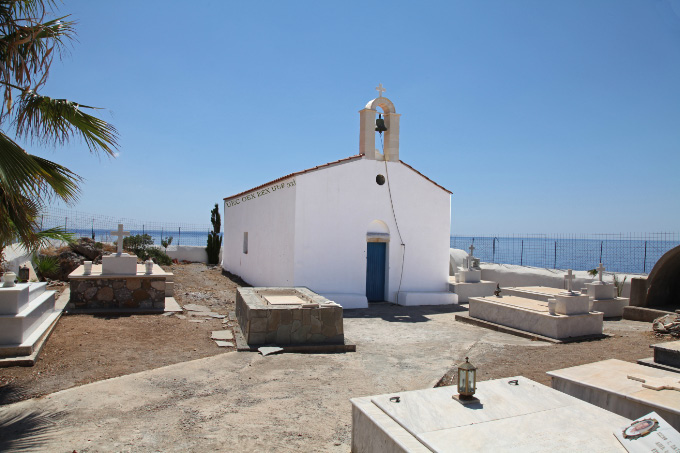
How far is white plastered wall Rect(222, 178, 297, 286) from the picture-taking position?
1469 centimetres

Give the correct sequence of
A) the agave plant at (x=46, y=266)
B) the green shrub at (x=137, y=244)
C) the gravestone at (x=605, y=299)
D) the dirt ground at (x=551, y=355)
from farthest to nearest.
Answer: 1. the green shrub at (x=137, y=244)
2. the agave plant at (x=46, y=266)
3. the gravestone at (x=605, y=299)
4. the dirt ground at (x=551, y=355)

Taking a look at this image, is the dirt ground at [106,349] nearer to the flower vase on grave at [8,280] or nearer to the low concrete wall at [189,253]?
the flower vase on grave at [8,280]

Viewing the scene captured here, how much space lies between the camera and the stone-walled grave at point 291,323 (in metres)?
8.51

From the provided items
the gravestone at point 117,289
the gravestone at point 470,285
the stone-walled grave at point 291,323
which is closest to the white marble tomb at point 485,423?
the stone-walled grave at point 291,323

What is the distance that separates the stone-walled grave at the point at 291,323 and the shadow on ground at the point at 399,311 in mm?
3661

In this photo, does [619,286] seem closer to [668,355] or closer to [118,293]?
[668,355]

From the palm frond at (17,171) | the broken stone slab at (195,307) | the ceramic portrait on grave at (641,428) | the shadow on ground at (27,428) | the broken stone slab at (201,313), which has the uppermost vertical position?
the palm frond at (17,171)

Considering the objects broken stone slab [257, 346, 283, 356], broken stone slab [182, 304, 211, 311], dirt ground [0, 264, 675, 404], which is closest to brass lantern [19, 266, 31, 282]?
dirt ground [0, 264, 675, 404]

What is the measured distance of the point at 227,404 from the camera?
570cm

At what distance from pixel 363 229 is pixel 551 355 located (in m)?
7.57

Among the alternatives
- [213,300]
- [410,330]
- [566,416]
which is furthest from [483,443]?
[213,300]

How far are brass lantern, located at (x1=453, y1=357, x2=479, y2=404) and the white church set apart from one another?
31.9 ft

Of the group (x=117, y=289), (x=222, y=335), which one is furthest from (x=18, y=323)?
(x=117, y=289)

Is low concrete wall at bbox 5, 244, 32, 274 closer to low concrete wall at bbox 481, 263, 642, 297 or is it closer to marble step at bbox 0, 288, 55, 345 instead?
marble step at bbox 0, 288, 55, 345
